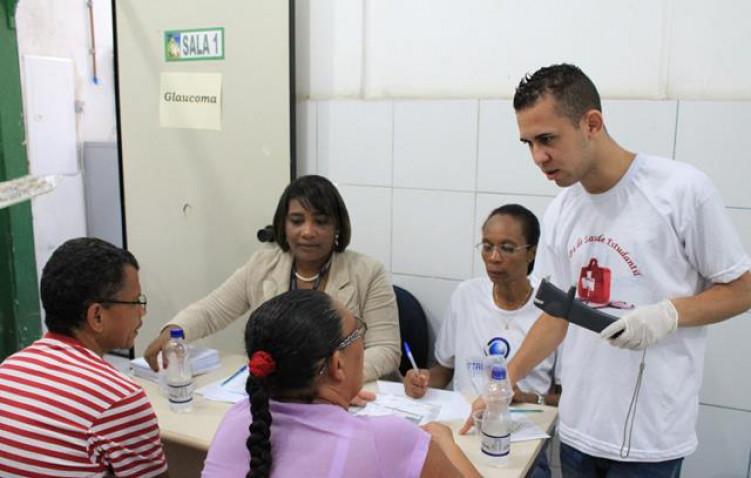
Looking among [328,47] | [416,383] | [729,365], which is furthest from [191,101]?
[729,365]

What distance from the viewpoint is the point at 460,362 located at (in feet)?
7.03

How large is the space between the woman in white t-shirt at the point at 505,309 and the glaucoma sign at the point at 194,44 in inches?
57.2

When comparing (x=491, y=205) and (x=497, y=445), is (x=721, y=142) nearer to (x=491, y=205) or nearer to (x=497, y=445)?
(x=491, y=205)

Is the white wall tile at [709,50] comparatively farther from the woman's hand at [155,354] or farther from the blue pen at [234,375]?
the woman's hand at [155,354]

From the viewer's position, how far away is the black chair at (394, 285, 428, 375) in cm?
249

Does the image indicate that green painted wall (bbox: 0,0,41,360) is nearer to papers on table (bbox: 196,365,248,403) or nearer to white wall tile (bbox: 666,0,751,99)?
papers on table (bbox: 196,365,248,403)

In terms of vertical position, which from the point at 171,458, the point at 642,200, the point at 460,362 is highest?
the point at 642,200

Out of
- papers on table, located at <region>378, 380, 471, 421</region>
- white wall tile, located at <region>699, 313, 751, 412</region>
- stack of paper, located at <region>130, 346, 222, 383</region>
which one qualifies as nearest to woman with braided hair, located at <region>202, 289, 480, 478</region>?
papers on table, located at <region>378, 380, 471, 421</region>

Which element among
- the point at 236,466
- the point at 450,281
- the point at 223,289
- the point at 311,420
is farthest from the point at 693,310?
the point at 223,289

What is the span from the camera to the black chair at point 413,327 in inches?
97.9

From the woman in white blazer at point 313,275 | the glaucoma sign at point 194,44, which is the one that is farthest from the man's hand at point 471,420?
the glaucoma sign at point 194,44

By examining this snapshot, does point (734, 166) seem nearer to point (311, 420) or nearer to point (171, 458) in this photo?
point (311, 420)

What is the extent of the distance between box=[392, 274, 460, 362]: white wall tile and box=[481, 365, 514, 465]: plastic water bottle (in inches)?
36.9

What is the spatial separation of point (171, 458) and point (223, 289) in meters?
0.67
